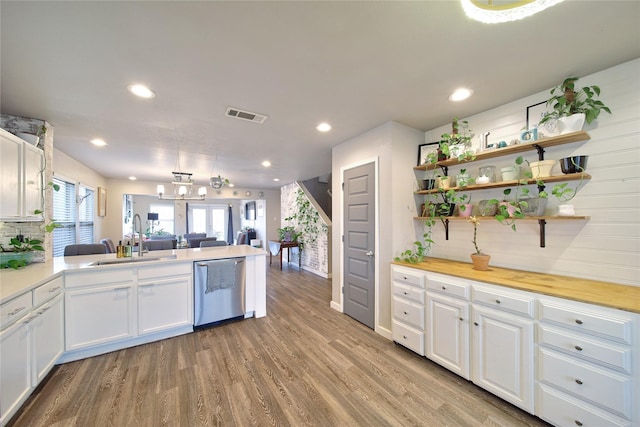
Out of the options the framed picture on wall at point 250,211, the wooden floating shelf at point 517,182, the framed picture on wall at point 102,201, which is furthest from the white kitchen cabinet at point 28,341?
the framed picture on wall at point 250,211

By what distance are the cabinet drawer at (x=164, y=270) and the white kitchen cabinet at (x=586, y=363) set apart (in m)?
3.32

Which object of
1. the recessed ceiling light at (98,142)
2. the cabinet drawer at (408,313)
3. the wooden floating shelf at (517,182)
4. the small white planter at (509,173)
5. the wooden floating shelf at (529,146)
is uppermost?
the recessed ceiling light at (98,142)

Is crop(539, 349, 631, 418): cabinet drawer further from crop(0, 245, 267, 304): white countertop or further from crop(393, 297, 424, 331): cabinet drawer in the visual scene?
crop(0, 245, 267, 304): white countertop

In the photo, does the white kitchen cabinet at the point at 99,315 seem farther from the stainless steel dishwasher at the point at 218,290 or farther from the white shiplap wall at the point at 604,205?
the white shiplap wall at the point at 604,205

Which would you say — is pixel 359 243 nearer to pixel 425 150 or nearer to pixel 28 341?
pixel 425 150

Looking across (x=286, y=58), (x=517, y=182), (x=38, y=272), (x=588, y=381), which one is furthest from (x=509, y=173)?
(x=38, y=272)

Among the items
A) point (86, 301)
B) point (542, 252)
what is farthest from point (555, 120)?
point (86, 301)

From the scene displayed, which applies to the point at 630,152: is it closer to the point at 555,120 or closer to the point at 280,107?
the point at 555,120

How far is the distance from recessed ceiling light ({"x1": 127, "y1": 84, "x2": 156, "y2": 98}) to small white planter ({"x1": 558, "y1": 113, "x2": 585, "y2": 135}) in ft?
11.0

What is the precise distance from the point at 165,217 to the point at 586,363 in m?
10.9

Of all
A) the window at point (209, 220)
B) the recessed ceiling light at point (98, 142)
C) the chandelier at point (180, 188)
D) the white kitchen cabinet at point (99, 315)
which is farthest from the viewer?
the window at point (209, 220)

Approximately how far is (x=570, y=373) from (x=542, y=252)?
0.97 m

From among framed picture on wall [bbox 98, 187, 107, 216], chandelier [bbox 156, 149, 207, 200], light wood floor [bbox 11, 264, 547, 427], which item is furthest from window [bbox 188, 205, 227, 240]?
light wood floor [bbox 11, 264, 547, 427]

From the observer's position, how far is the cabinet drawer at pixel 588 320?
4.16 feet
